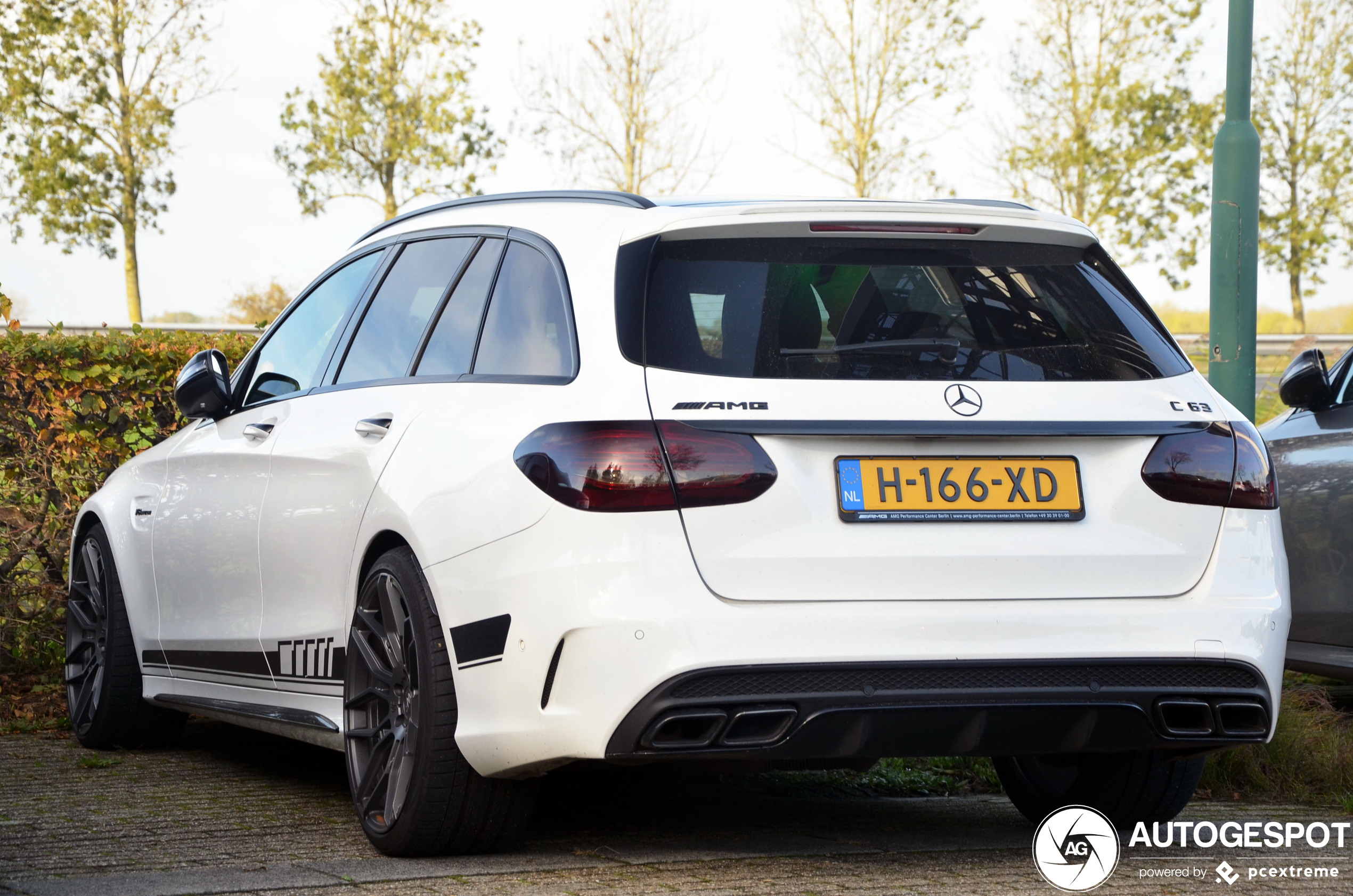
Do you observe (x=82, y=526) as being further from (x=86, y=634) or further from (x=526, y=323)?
(x=526, y=323)

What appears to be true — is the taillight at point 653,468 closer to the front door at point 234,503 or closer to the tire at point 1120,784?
the tire at point 1120,784

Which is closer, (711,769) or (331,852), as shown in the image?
(711,769)

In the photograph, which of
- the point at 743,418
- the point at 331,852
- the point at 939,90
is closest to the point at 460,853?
the point at 331,852

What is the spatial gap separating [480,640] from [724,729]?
63 centimetres

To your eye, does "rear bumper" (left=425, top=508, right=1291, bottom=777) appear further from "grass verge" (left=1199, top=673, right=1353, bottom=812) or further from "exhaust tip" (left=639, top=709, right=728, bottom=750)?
"grass verge" (left=1199, top=673, right=1353, bottom=812)

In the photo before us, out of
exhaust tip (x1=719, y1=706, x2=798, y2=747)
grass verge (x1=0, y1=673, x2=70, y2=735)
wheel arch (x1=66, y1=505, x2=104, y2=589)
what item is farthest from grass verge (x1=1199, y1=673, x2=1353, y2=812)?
grass verge (x1=0, y1=673, x2=70, y2=735)

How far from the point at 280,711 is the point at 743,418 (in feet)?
7.12

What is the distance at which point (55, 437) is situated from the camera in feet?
23.1

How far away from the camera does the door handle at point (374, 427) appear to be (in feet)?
13.7

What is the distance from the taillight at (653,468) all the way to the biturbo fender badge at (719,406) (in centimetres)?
4

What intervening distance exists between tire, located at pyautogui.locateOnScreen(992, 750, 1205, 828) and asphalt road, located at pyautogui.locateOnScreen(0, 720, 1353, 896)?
0.13 meters

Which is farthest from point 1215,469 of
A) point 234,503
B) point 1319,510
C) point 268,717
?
point 234,503

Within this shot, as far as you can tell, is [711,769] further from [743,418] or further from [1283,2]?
[1283,2]

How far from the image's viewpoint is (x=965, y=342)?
372cm
